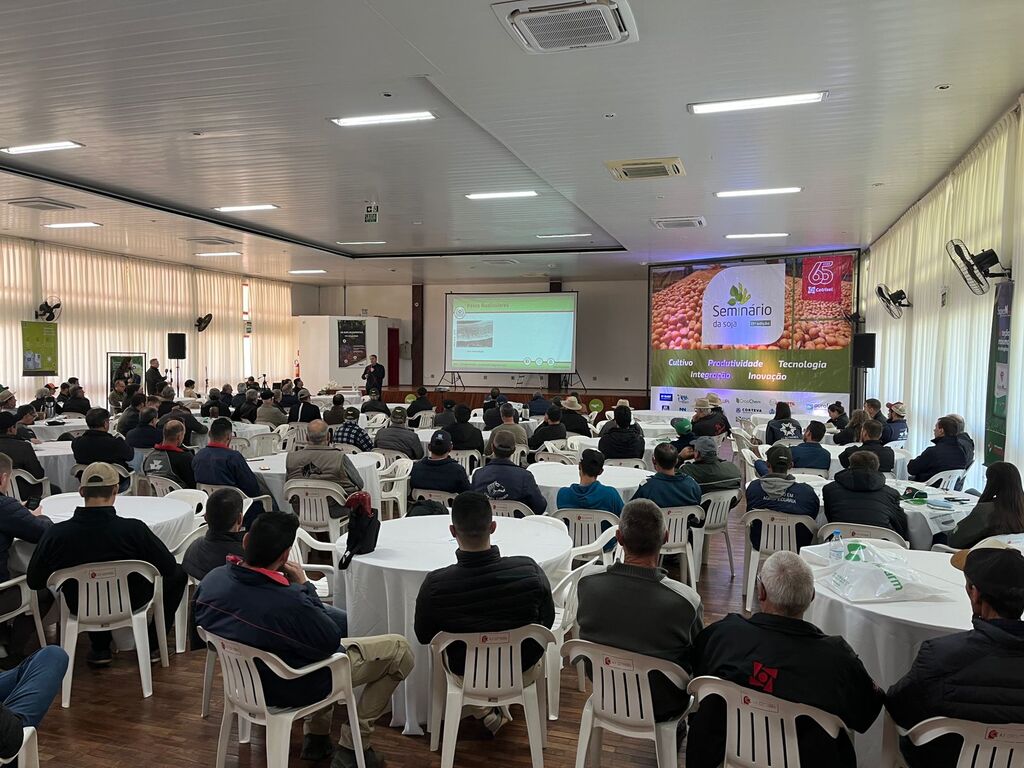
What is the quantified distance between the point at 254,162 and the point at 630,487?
556 cm

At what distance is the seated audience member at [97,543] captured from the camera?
3.59m

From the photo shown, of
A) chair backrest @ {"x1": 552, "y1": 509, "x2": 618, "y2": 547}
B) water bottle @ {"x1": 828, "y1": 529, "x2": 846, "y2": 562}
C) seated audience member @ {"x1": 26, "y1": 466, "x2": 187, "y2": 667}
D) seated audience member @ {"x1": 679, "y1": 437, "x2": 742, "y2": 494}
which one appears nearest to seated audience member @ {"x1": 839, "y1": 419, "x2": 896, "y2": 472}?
seated audience member @ {"x1": 679, "y1": 437, "x2": 742, "y2": 494}

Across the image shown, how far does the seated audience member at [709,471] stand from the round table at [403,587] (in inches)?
83.0

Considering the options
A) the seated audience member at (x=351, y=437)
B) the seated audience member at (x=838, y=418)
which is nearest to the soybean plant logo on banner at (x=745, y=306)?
the seated audience member at (x=838, y=418)

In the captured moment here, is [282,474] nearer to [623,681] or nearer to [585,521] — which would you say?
[585,521]

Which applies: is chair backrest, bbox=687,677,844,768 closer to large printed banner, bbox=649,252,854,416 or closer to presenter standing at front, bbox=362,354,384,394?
large printed banner, bbox=649,252,854,416

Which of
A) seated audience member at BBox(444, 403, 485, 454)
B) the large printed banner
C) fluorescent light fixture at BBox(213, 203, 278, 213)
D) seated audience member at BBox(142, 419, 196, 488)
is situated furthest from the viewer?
the large printed banner

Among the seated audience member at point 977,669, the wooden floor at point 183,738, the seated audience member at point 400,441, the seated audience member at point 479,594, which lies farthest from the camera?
the seated audience member at point 400,441

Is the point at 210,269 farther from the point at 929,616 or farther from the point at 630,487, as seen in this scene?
the point at 929,616

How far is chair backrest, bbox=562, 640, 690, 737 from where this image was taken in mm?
2512

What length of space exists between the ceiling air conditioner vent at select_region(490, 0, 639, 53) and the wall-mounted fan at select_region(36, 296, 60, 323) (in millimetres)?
13167

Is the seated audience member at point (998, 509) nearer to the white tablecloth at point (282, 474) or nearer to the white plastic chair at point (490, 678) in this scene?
the white plastic chair at point (490, 678)

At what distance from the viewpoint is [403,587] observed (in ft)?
11.0

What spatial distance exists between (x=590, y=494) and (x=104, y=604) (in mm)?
2872
